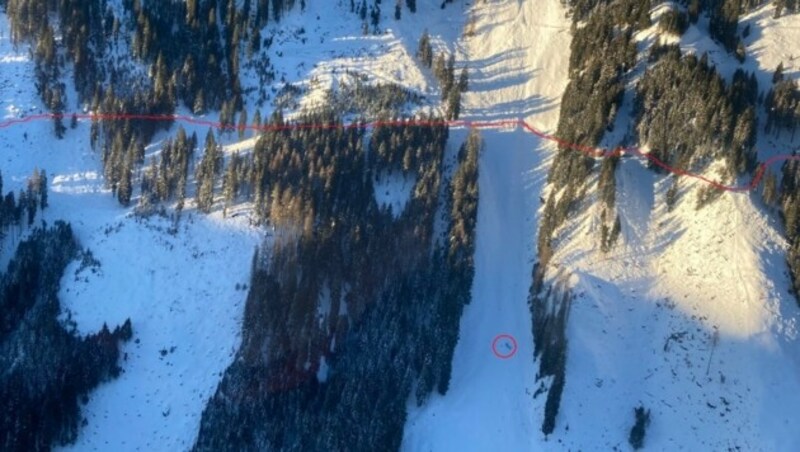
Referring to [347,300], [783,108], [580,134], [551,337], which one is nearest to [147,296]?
[347,300]

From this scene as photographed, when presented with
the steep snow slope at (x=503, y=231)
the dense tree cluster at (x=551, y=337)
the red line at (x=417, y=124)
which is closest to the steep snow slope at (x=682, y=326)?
the dense tree cluster at (x=551, y=337)

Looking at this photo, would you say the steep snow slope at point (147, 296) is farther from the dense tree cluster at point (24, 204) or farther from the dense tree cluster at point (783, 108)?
the dense tree cluster at point (783, 108)

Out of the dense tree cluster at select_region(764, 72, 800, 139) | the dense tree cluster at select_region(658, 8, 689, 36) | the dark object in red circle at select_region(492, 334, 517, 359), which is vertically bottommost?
the dark object in red circle at select_region(492, 334, 517, 359)

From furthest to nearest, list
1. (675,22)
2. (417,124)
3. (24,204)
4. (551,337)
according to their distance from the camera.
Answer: (417,124) < (675,22) < (24,204) < (551,337)

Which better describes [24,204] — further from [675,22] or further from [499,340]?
[675,22]

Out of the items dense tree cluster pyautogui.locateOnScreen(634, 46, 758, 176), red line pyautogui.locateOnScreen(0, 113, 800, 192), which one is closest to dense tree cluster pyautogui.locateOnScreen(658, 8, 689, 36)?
dense tree cluster pyautogui.locateOnScreen(634, 46, 758, 176)

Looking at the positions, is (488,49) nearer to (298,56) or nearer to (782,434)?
(298,56)

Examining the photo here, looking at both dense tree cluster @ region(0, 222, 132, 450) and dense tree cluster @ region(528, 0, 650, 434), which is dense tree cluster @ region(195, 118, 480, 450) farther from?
dense tree cluster @ region(0, 222, 132, 450)
